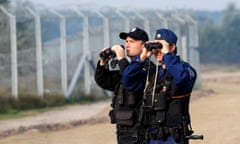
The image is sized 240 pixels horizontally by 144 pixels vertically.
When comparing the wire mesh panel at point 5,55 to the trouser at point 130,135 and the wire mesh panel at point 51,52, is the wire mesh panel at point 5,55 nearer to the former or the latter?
the wire mesh panel at point 51,52

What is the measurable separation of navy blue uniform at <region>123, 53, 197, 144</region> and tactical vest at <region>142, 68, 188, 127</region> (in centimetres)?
4

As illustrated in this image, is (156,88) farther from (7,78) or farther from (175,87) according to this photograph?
(7,78)

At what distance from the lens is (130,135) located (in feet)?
23.3

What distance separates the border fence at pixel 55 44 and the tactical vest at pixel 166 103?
1457cm

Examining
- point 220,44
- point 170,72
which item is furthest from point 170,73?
point 220,44

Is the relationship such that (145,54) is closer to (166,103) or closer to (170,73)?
(170,73)

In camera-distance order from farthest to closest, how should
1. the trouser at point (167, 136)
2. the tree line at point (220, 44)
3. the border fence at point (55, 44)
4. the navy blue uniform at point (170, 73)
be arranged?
the tree line at point (220, 44)
the border fence at point (55, 44)
the trouser at point (167, 136)
the navy blue uniform at point (170, 73)

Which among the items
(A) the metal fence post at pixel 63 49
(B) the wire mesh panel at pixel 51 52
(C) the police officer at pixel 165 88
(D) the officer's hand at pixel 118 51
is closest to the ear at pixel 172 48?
(C) the police officer at pixel 165 88

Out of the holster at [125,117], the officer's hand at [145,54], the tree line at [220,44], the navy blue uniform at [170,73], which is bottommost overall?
the holster at [125,117]

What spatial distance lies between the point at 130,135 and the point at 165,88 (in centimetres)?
63

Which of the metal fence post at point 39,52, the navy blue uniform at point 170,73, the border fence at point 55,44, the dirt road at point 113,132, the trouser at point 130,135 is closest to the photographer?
the navy blue uniform at point 170,73

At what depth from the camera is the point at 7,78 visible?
21234 millimetres

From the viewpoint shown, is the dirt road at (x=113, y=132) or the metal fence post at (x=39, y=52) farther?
the metal fence post at (x=39, y=52)

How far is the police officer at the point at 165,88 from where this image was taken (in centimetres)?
662
